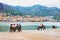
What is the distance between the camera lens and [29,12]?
335 cm

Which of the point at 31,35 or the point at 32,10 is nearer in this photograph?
the point at 31,35

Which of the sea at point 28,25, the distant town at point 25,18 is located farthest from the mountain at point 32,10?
the sea at point 28,25

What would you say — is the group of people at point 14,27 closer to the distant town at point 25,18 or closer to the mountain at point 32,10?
the distant town at point 25,18

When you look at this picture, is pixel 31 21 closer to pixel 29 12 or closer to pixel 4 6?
pixel 29 12

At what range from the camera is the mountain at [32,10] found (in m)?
3.26

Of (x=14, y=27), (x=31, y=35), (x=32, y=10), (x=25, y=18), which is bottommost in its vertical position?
(x=31, y=35)

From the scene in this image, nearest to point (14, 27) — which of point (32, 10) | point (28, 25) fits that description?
point (28, 25)

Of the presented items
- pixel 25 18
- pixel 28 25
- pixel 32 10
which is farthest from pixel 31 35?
pixel 32 10

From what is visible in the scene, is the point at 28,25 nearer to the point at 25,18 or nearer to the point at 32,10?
the point at 25,18

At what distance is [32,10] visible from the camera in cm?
336

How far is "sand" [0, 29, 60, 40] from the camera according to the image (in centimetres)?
312

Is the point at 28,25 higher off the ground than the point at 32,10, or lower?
lower

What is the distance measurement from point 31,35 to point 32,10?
498 mm

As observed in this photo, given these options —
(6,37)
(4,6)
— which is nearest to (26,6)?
(4,6)
